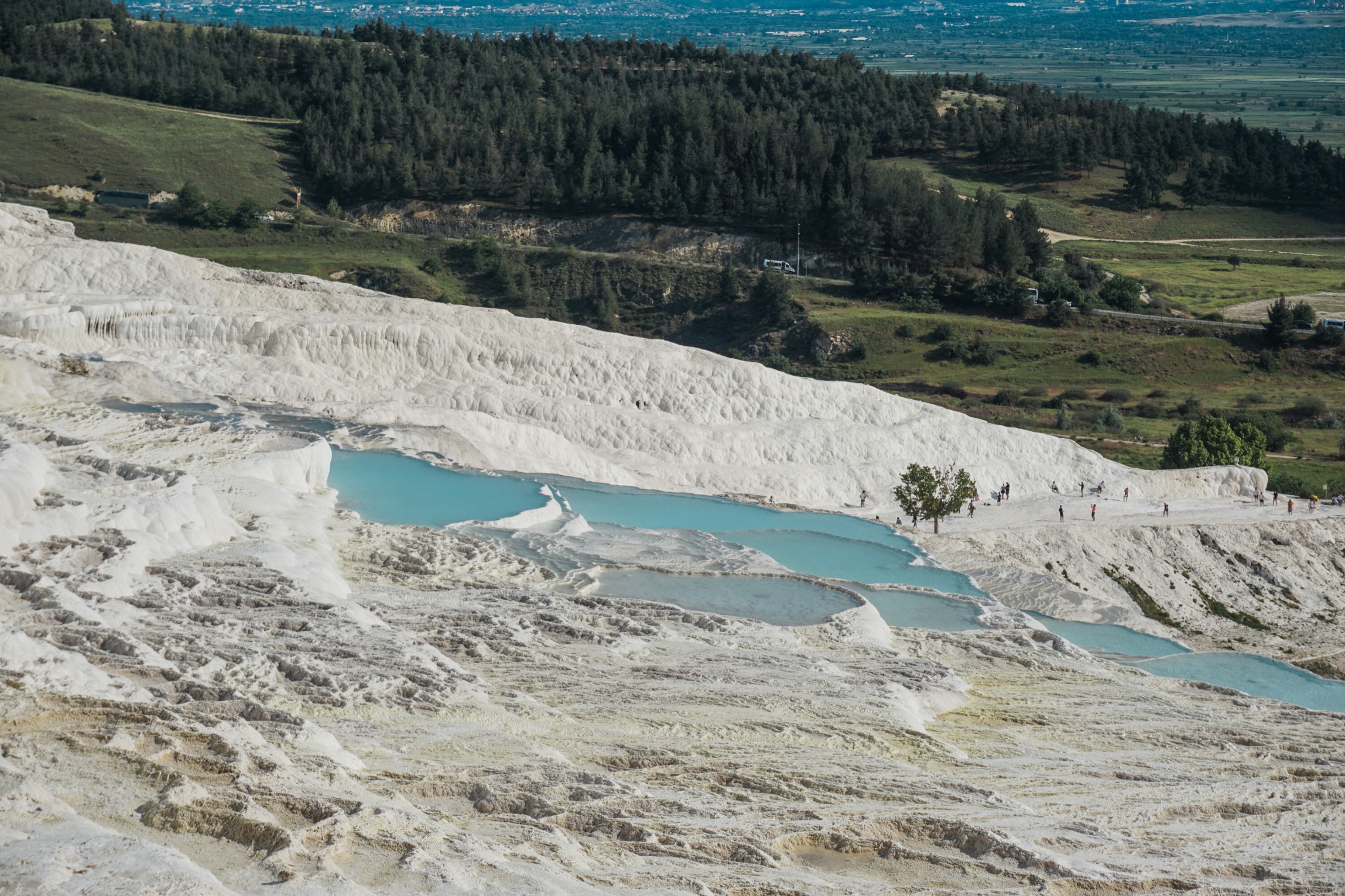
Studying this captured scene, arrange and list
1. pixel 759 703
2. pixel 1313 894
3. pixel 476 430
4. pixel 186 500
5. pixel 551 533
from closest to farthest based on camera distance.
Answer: pixel 1313 894 < pixel 759 703 < pixel 186 500 < pixel 551 533 < pixel 476 430

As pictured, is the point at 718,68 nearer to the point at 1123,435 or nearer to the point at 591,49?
the point at 591,49

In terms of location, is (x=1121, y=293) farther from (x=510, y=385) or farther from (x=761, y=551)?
(x=761, y=551)

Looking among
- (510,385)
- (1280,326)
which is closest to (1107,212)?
(1280,326)

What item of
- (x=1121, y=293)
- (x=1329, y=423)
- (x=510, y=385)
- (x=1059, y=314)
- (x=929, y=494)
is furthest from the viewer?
(x=1121, y=293)

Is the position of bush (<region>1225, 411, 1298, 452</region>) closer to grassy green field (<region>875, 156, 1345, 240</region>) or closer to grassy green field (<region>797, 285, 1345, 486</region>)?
grassy green field (<region>797, 285, 1345, 486</region>)

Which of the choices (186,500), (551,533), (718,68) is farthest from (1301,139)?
(186,500)

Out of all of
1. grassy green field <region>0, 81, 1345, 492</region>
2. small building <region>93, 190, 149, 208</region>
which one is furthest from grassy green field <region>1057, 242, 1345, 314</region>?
small building <region>93, 190, 149, 208</region>
